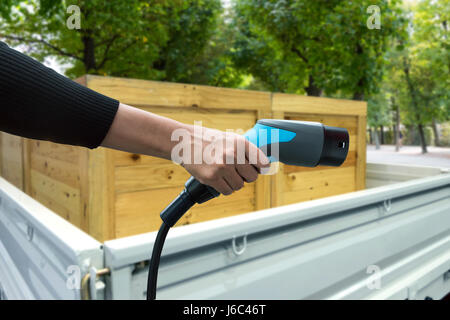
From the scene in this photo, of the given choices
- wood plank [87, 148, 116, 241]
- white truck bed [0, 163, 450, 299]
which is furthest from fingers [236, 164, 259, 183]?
wood plank [87, 148, 116, 241]

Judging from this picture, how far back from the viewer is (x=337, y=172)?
10.5ft

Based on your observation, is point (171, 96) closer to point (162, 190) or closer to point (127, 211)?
point (162, 190)

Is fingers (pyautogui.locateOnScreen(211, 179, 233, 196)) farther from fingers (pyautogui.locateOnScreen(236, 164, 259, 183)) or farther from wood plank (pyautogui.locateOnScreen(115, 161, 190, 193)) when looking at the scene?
wood plank (pyautogui.locateOnScreen(115, 161, 190, 193))

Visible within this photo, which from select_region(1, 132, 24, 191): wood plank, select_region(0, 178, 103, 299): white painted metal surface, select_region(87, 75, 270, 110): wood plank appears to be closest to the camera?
select_region(0, 178, 103, 299): white painted metal surface

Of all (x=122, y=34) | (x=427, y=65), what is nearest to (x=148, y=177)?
(x=122, y=34)

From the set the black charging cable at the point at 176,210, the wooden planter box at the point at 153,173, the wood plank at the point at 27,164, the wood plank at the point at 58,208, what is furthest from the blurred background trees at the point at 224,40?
the black charging cable at the point at 176,210

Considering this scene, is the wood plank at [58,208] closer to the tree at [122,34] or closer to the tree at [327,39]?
the tree at [122,34]

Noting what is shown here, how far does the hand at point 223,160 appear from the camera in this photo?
687 mm

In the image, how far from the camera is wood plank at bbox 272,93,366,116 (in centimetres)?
273

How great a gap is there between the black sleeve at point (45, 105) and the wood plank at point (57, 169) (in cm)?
162

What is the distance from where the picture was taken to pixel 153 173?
215 cm

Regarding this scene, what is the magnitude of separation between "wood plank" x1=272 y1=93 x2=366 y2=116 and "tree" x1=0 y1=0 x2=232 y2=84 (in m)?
4.89

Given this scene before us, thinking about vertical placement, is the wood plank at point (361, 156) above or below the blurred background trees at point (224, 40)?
below

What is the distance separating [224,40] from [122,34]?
6094mm
